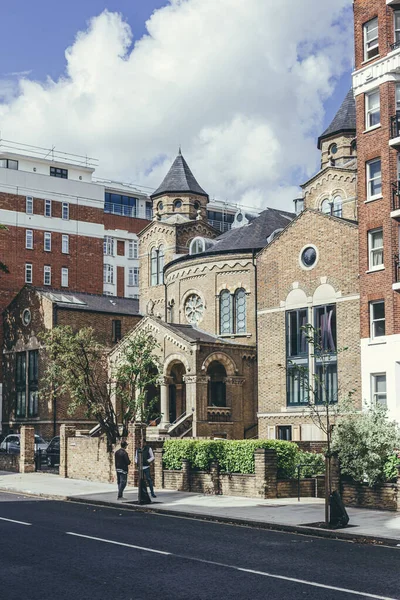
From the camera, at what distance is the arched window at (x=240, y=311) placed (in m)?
45.3

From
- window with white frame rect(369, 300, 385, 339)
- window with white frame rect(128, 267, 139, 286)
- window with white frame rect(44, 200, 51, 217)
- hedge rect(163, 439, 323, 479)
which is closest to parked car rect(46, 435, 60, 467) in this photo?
hedge rect(163, 439, 323, 479)

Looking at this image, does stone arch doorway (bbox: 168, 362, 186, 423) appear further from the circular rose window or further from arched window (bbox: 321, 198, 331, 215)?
arched window (bbox: 321, 198, 331, 215)

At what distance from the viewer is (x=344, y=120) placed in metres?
55.5

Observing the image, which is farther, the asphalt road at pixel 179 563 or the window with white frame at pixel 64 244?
the window with white frame at pixel 64 244

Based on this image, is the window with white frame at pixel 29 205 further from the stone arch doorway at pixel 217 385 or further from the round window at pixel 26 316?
the stone arch doorway at pixel 217 385

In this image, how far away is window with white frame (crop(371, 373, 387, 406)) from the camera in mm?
32781

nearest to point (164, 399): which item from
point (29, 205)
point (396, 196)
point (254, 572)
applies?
point (396, 196)

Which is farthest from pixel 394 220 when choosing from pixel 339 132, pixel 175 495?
pixel 339 132

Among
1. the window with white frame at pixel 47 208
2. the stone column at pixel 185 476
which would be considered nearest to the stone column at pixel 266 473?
the stone column at pixel 185 476

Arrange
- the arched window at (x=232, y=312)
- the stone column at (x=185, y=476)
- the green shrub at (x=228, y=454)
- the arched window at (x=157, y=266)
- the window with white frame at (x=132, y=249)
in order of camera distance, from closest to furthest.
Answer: the green shrub at (x=228, y=454), the stone column at (x=185, y=476), the arched window at (x=232, y=312), the arched window at (x=157, y=266), the window with white frame at (x=132, y=249)

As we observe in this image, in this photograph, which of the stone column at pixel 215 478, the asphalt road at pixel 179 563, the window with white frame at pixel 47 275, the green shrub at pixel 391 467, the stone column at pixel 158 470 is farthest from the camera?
the window with white frame at pixel 47 275

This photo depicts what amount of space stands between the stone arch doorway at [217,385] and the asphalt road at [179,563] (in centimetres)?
2259

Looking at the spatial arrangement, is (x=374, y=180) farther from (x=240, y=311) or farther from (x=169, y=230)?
(x=169, y=230)

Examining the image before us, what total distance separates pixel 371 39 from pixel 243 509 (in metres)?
20.5
